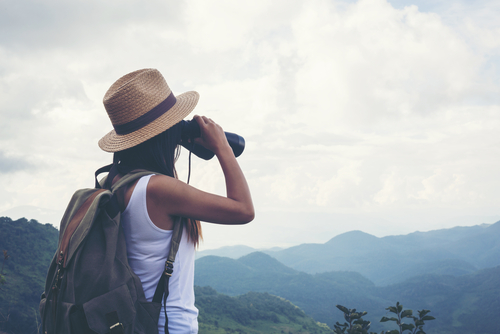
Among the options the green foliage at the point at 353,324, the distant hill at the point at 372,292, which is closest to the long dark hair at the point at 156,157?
the green foliage at the point at 353,324

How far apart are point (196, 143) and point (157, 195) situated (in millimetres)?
581

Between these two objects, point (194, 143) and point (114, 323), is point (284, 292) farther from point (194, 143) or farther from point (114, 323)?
point (114, 323)

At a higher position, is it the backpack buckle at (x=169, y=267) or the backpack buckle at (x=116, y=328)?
the backpack buckle at (x=169, y=267)

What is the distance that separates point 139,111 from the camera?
1871mm

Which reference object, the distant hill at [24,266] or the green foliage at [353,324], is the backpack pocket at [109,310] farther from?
the distant hill at [24,266]

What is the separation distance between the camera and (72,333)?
1.49 metres

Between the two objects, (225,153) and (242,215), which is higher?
(225,153)

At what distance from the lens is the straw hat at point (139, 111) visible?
6.01 feet

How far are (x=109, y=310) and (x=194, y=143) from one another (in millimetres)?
1031

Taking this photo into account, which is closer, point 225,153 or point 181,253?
point 181,253

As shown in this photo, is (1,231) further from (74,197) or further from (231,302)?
(74,197)

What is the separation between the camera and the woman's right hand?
6.39 feet

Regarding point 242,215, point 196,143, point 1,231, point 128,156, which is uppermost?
point 1,231

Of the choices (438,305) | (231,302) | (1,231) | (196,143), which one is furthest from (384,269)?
(196,143)
